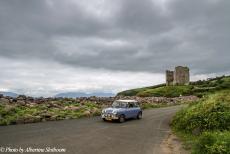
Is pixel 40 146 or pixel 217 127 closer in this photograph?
pixel 40 146

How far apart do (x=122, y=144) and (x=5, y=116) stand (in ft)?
40.5

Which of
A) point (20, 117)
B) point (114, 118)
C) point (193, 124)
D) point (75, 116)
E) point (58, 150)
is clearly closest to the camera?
point (58, 150)

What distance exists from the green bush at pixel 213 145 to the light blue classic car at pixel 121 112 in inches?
507

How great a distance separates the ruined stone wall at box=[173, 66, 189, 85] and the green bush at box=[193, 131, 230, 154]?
4847 inches

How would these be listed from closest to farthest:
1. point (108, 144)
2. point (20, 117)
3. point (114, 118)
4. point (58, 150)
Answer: point (58, 150), point (108, 144), point (20, 117), point (114, 118)

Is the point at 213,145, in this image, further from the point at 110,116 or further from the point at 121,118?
the point at 121,118

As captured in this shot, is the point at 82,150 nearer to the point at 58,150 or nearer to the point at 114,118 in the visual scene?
the point at 58,150

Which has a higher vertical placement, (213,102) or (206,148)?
(213,102)

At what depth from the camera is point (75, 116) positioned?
85.4 ft

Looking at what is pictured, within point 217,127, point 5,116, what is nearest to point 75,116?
point 5,116

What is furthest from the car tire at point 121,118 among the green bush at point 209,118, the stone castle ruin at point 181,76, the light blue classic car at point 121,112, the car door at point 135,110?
the stone castle ruin at point 181,76

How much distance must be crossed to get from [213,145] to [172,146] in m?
3.45

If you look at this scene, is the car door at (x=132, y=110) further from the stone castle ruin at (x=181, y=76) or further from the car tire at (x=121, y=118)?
the stone castle ruin at (x=181, y=76)

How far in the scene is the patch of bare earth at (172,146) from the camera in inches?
479
